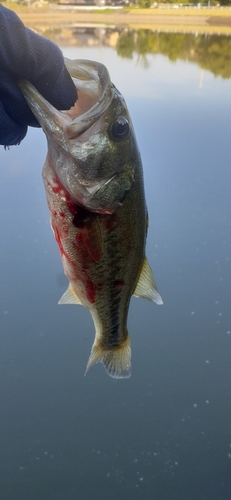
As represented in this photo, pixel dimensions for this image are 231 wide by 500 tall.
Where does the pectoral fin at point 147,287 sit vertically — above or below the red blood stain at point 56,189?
below

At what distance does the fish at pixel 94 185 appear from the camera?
93 cm

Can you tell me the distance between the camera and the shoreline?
659 inches

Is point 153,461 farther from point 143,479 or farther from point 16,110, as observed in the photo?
point 16,110

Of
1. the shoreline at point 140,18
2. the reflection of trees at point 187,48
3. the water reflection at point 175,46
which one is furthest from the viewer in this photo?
the shoreline at point 140,18

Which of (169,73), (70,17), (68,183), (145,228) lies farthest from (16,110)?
(70,17)

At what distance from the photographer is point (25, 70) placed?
0.88 m

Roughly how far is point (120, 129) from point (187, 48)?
11.4 m

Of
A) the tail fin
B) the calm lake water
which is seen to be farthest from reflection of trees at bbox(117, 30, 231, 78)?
the tail fin

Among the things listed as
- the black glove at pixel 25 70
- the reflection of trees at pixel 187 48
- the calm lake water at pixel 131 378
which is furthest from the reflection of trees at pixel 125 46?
the black glove at pixel 25 70

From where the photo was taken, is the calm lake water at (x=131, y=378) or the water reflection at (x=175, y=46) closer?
the calm lake water at (x=131, y=378)

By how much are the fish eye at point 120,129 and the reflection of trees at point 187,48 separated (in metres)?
7.33

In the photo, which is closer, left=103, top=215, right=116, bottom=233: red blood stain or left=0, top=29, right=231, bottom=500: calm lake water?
left=103, top=215, right=116, bottom=233: red blood stain

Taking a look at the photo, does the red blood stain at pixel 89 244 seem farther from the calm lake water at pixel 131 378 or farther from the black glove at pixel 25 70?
the calm lake water at pixel 131 378

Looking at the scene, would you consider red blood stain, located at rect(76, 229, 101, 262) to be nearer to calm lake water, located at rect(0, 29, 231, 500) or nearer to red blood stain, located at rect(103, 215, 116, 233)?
red blood stain, located at rect(103, 215, 116, 233)
